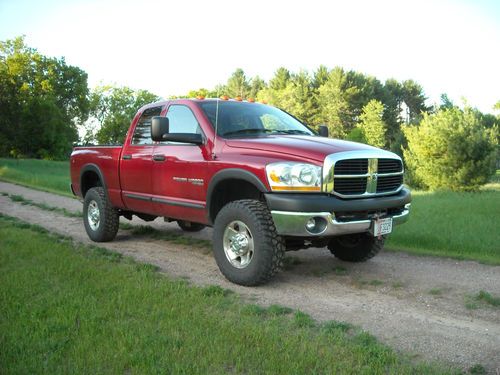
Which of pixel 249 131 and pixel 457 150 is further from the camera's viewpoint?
pixel 457 150

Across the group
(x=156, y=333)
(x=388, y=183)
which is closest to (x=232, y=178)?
(x=388, y=183)

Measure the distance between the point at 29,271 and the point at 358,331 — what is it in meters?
3.53

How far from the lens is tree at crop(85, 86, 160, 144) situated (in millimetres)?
71125

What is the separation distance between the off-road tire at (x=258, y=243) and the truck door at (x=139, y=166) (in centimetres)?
181

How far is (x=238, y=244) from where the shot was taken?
18.1 ft

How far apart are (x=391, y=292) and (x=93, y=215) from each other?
16.4 ft

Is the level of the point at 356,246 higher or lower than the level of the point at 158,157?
lower

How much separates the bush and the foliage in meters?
43.4

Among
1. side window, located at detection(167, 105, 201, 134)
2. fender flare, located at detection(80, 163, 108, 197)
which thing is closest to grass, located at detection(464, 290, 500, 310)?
side window, located at detection(167, 105, 201, 134)

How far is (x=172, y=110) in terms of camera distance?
22.6 feet

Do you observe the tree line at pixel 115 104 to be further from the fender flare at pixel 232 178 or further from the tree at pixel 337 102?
the fender flare at pixel 232 178

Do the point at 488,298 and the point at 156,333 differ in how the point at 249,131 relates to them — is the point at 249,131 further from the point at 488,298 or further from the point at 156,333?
the point at 488,298

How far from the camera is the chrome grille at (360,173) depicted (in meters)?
5.05

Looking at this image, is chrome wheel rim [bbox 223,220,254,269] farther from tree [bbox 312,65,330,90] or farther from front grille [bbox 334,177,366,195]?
tree [bbox 312,65,330,90]
